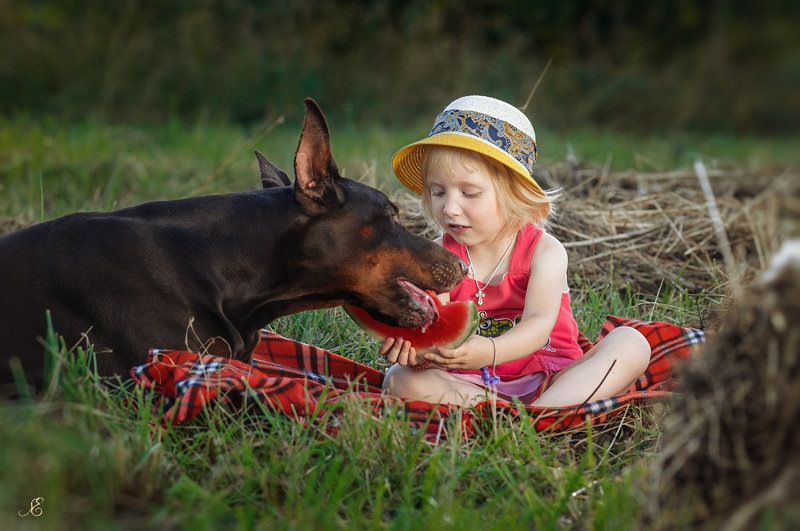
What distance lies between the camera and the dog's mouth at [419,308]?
9.74 feet

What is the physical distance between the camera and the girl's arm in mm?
2883

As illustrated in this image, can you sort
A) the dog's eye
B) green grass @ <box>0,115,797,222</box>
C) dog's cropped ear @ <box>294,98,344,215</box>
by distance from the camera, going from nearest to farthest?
dog's cropped ear @ <box>294,98,344,215</box>, the dog's eye, green grass @ <box>0,115,797,222</box>

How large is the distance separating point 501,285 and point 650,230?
6.63ft

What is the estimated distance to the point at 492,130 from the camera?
3166mm

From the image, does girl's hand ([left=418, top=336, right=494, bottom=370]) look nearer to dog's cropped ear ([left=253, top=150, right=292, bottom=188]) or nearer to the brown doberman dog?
the brown doberman dog

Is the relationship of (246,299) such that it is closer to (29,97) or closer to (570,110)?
(29,97)

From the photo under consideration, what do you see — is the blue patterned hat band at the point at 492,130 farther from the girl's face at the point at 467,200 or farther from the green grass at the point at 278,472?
the green grass at the point at 278,472

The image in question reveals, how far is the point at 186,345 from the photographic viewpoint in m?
2.65

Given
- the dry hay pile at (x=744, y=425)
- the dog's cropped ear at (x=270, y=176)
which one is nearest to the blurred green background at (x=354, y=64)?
the dog's cropped ear at (x=270, y=176)

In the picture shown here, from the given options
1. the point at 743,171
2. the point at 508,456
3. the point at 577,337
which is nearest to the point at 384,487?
the point at 508,456

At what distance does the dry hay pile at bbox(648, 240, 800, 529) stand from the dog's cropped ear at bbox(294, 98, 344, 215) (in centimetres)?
152

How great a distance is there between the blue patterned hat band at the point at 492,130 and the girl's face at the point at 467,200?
13 centimetres

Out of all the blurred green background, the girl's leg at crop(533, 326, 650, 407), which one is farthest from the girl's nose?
the blurred green background
